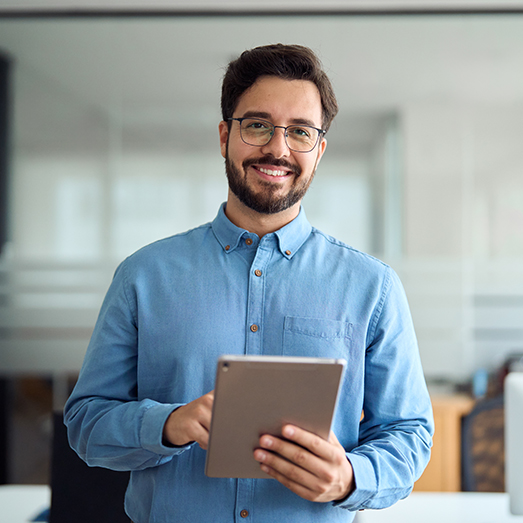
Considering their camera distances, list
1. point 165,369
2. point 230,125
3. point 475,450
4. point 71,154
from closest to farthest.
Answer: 1. point 165,369
2. point 230,125
3. point 475,450
4. point 71,154

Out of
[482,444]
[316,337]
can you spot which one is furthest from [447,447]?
[316,337]

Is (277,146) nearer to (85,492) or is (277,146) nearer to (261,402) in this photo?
(261,402)

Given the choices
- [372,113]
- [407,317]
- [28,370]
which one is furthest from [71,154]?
[407,317]

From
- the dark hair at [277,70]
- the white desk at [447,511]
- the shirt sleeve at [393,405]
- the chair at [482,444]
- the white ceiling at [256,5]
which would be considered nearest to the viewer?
the shirt sleeve at [393,405]

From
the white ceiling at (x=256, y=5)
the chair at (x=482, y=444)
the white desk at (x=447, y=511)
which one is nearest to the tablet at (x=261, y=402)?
the white desk at (x=447, y=511)

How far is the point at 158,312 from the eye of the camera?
107cm

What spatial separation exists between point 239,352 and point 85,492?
778 millimetres

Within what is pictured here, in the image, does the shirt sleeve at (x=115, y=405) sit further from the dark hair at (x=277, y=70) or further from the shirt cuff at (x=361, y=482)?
the dark hair at (x=277, y=70)

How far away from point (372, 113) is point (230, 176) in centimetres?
205

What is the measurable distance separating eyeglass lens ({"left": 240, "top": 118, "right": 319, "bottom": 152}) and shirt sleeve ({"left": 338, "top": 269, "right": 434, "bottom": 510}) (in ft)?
1.04

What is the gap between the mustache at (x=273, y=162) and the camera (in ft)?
3.55

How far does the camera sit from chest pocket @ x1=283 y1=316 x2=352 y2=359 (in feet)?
3.46

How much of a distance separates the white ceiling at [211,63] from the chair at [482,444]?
1.50 meters

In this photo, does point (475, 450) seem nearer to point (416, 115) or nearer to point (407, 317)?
point (407, 317)
